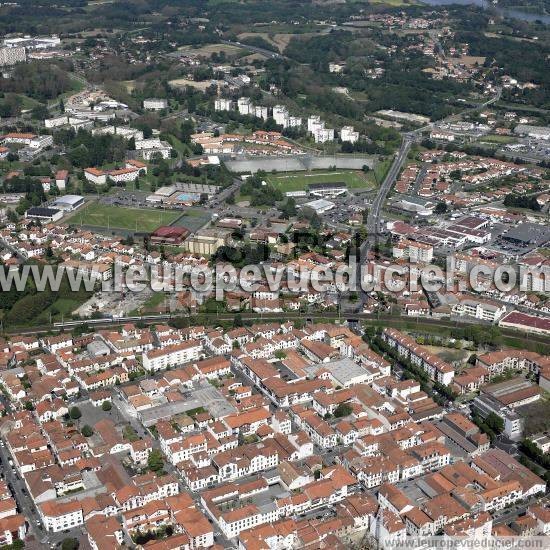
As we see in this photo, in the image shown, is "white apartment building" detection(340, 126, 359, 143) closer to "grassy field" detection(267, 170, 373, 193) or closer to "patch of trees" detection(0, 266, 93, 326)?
"grassy field" detection(267, 170, 373, 193)

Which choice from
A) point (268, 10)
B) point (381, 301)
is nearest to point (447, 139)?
point (381, 301)

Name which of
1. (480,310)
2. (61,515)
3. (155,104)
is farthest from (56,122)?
(61,515)

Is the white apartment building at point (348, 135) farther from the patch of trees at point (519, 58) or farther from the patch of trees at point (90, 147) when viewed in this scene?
the patch of trees at point (519, 58)

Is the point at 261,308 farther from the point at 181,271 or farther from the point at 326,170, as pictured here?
the point at 326,170

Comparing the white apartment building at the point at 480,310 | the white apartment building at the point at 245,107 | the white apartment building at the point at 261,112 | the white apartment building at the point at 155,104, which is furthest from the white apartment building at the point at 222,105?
the white apartment building at the point at 480,310

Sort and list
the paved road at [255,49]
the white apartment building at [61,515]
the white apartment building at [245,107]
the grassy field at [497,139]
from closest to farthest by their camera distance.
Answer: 1. the white apartment building at [61,515]
2. the grassy field at [497,139]
3. the white apartment building at [245,107]
4. the paved road at [255,49]

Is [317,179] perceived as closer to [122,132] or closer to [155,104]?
[122,132]

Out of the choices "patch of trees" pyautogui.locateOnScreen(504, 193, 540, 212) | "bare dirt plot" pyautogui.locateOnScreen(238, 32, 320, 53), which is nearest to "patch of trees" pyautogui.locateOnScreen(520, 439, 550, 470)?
"patch of trees" pyautogui.locateOnScreen(504, 193, 540, 212)
